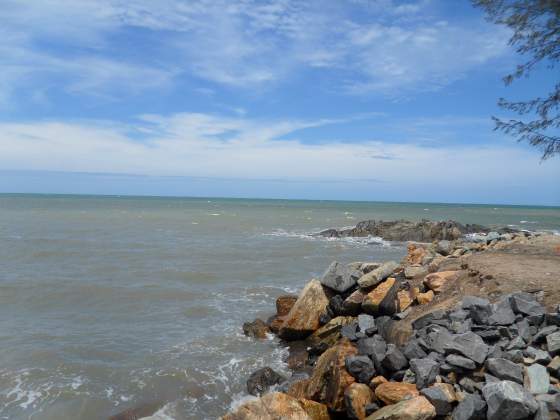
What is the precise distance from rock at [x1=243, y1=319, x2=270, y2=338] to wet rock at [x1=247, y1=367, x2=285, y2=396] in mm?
2671

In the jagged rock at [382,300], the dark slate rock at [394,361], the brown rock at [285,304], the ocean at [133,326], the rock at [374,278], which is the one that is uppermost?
the rock at [374,278]

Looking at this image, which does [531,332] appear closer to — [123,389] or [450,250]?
[123,389]

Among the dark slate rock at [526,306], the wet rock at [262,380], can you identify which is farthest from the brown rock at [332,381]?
the dark slate rock at [526,306]

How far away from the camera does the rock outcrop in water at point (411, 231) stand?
34375mm

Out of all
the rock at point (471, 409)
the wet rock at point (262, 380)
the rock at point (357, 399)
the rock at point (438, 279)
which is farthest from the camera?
the rock at point (438, 279)

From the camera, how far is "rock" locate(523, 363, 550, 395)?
18.3 feet

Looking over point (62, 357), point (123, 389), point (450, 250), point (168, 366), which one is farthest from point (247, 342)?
point (450, 250)

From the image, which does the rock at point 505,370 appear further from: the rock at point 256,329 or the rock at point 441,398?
the rock at point 256,329

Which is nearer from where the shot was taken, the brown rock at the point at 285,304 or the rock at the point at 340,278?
the rock at the point at 340,278

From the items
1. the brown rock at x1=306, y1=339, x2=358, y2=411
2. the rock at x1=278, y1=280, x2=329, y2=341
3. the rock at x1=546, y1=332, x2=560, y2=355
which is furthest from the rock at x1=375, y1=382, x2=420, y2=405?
the rock at x1=278, y1=280, x2=329, y2=341

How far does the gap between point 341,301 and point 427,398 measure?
539 cm

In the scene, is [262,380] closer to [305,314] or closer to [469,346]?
[305,314]

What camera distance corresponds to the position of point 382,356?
741 cm

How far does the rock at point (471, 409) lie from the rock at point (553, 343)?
1.52 meters
